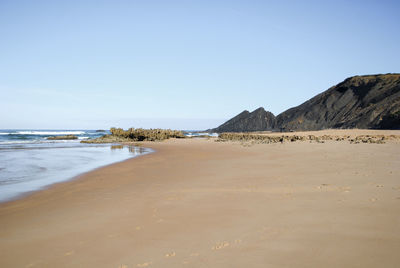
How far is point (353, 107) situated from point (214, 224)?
3964 centimetres

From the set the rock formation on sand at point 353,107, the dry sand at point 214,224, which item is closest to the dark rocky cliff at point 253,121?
the rock formation on sand at point 353,107

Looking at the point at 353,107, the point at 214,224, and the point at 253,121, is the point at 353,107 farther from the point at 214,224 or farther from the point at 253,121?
the point at 214,224

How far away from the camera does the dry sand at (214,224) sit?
10.8ft

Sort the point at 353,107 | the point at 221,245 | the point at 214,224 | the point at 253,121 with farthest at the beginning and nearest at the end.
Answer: the point at 253,121 < the point at 353,107 < the point at 214,224 < the point at 221,245

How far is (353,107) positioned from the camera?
38.3 meters

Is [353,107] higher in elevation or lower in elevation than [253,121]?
higher

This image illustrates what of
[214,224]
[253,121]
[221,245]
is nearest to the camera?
[221,245]

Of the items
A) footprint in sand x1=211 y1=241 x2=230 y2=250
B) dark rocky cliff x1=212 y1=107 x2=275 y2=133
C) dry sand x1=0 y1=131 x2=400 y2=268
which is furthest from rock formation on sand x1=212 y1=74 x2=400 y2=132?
footprint in sand x1=211 y1=241 x2=230 y2=250

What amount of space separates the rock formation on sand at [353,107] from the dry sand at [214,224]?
28.2 metres

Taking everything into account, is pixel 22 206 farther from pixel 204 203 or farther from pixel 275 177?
pixel 275 177

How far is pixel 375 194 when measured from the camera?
5.67 meters

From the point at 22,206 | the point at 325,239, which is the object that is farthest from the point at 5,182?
the point at 325,239

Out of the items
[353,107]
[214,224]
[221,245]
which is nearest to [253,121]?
[353,107]

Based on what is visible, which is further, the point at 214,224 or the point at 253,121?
the point at 253,121
